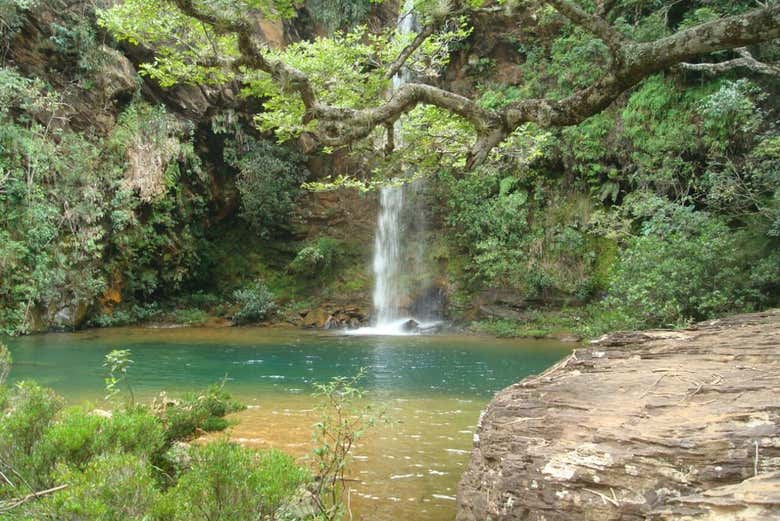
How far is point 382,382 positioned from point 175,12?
5.64 meters

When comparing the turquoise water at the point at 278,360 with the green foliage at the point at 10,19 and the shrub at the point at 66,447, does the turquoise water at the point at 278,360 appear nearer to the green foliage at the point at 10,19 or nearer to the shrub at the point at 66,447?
the shrub at the point at 66,447

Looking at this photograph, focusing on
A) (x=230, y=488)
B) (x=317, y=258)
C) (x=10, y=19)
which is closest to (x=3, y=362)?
(x=230, y=488)

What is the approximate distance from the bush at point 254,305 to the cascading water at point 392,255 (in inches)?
138

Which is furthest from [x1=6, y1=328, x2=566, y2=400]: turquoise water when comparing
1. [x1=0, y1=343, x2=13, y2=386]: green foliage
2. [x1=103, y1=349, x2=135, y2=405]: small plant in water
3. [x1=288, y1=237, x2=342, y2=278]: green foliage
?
[x1=288, y1=237, x2=342, y2=278]: green foliage

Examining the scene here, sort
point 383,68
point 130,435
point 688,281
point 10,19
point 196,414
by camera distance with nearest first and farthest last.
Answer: point 130,435 → point 196,414 → point 383,68 → point 688,281 → point 10,19

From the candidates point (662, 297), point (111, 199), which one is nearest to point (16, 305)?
point (111, 199)

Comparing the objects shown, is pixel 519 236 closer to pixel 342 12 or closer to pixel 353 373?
pixel 353 373

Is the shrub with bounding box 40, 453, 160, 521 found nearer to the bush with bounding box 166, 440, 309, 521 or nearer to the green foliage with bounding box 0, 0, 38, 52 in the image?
the bush with bounding box 166, 440, 309, 521

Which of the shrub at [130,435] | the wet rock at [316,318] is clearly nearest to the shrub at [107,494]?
the shrub at [130,435]

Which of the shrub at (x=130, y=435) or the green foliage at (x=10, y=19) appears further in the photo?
the green foliage at (x=10, y=19)

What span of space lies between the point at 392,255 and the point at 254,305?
5076 millimetres

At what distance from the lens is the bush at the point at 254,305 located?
60.6ft

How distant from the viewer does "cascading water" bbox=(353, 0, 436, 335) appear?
740 inches

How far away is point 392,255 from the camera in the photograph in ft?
65.8
